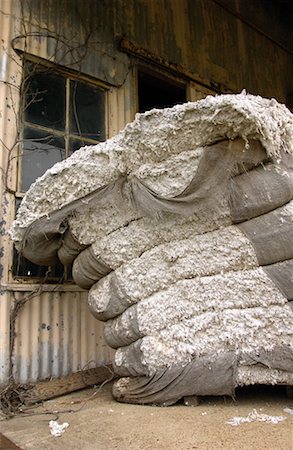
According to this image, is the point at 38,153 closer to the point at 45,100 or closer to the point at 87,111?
the point at 45,100

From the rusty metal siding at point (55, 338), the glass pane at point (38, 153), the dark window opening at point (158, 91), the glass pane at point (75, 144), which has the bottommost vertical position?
the rusty metal siding at point (55, 338)

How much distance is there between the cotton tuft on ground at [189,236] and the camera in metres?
1.70

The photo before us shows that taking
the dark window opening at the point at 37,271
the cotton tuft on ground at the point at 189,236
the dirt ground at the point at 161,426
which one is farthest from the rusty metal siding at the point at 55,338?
the cotton tuft on ground at the point at 189,236

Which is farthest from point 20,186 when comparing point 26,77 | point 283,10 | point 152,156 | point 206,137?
point 283,10

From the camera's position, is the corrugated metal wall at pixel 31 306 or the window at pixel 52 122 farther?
the window at pixel 52 122

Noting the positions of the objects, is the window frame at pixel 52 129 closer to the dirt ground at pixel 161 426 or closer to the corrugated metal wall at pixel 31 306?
the corrugated metal wall at pixel 31 306

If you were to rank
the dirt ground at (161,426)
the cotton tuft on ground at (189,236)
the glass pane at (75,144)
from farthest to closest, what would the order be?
the glass pane at (75,144) < the cotton tuft on ground at (189,236) < the dirt ground at (161,426)

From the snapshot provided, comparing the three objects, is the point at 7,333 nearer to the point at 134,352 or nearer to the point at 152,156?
the point at 134,352

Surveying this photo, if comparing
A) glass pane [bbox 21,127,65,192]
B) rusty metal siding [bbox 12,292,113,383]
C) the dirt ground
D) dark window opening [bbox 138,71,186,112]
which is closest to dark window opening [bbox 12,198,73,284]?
rusty metal siding [bbox 12,292,113,383]

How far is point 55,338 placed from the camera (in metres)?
2.79

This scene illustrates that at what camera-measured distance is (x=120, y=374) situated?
215 centimetres

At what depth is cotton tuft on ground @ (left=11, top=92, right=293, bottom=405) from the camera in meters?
1.70

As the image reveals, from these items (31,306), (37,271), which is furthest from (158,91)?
(31,306)

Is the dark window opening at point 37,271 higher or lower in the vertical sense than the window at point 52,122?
lower
